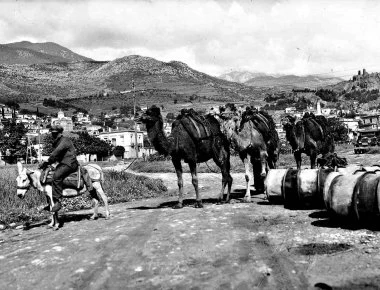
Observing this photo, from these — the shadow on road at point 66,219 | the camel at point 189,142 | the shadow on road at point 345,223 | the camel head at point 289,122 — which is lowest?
the shadow on road at point 66,219

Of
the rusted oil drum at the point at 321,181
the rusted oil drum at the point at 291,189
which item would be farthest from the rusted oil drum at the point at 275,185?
the rusted oil drum at the point at 321,181

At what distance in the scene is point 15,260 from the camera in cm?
739

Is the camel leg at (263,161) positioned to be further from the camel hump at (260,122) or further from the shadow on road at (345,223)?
the shadow on road at (345,223)

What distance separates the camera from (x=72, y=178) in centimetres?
1077

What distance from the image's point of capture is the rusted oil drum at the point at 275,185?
37.9ft

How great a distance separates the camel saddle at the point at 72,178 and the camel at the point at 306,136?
26.5ft

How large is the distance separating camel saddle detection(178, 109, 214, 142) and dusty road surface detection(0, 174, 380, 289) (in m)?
2.93

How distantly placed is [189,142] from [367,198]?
5794 mm

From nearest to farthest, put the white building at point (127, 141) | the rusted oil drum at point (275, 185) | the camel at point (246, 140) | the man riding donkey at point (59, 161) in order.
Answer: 1. the man riding donkey at point (59, 161)
2. the rusted oil drum at point (275, 185)
3. the camel at point (246, 140)
4. the white building at point (127, 141)

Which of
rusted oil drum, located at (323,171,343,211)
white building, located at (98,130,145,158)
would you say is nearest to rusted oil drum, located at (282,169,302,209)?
rusted oil drum, located at (323,171,343,211)

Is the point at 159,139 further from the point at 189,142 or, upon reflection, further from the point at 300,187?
the point at 300,187

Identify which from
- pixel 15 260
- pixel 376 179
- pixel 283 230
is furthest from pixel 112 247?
pixel 376 179

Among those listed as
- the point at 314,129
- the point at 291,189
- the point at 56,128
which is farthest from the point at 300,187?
the point at 56,128

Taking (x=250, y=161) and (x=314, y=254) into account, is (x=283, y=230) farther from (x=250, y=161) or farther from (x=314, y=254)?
(x=250, y=161)
